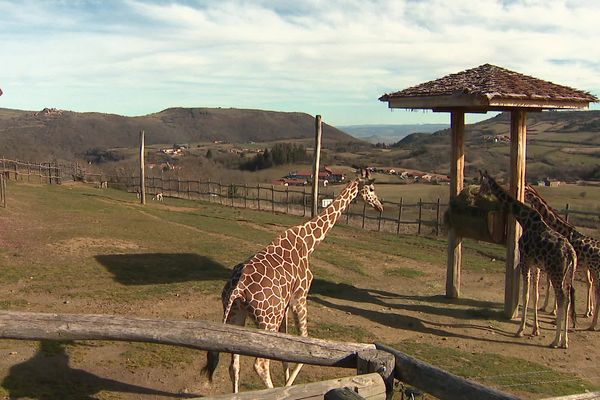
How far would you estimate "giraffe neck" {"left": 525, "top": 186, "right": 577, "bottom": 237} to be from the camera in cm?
1059

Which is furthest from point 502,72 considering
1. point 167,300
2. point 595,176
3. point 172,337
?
point 595,176

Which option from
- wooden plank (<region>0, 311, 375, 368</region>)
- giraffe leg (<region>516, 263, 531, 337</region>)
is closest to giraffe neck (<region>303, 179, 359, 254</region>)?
giraffe leg (<region>516, 263, 531, 337</region>)

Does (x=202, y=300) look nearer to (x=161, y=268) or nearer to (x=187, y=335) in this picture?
(x=161, y=268)

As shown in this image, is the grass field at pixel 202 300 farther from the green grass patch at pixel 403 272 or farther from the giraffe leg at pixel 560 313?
the giraffe leg at pixel 560 313

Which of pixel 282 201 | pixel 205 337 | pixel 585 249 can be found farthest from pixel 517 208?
pixel 282 201

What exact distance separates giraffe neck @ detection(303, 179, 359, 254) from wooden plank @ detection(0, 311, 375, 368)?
11.7 ft

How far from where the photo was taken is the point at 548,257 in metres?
9.31

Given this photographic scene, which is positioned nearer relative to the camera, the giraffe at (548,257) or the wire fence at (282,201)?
the giraffe at (548,257)

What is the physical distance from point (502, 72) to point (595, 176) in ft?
162

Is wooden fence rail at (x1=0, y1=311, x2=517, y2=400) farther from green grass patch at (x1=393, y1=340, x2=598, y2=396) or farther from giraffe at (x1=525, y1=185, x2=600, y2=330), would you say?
giraffe at (x1=525, y1=185, x2=600, y2=330)

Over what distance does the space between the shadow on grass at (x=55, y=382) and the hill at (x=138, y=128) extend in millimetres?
80825

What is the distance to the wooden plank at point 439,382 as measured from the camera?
352 centimetres

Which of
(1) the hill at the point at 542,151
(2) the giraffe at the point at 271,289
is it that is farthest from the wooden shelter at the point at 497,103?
(1) the hill at the point at 542,151

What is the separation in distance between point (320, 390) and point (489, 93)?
24.1ft
